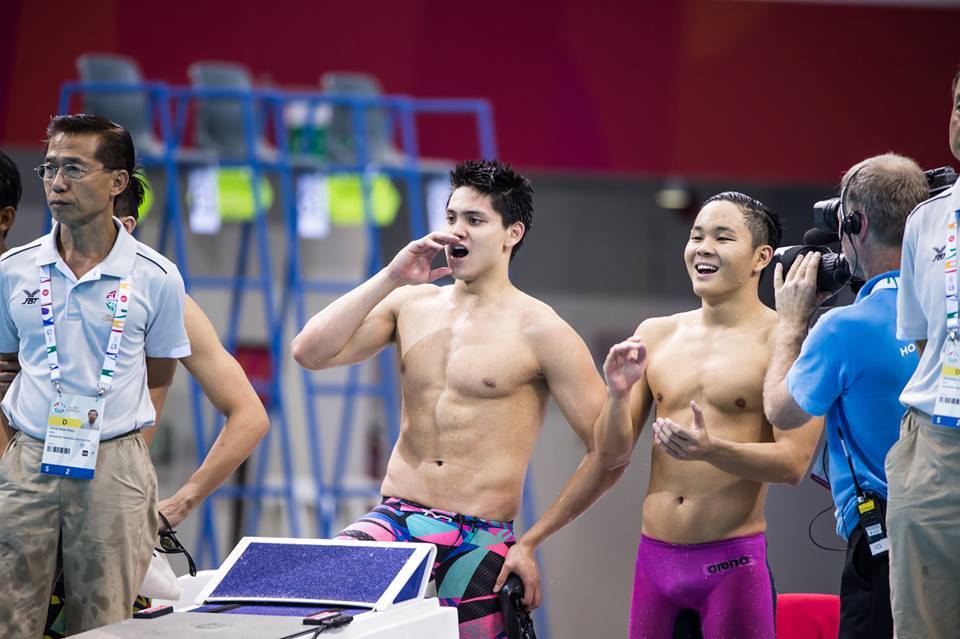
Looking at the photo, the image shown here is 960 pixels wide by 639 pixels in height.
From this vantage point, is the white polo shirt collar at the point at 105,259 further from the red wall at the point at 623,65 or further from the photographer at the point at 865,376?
the red wall at the point at 623,65

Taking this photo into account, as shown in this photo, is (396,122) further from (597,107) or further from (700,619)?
(700,619)

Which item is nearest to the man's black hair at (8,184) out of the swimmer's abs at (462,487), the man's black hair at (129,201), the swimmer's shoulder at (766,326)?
the man's black hair at (129,201)

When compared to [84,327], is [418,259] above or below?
above

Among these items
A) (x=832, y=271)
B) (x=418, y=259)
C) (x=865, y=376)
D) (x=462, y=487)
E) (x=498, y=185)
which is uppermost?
(x=498, y=185)

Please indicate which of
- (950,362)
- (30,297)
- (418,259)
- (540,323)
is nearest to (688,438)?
(540,323)

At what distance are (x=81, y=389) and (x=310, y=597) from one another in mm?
695

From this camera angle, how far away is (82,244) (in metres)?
3.17

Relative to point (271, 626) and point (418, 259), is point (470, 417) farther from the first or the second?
point (271, 626)

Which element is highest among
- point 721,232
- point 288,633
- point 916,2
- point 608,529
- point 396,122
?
point 916,2

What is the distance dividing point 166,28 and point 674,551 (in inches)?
216

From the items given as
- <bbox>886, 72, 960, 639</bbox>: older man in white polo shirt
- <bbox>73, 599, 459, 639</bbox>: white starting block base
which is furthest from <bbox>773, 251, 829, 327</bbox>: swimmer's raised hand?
<bbox>73, 599, 459, 639</bbox>: white starting block base

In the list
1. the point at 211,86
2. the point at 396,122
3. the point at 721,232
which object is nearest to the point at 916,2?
the point at 396,122

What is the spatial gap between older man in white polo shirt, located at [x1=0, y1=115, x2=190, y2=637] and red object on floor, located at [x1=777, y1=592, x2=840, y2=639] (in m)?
1.88

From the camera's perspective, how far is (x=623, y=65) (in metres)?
8.37
